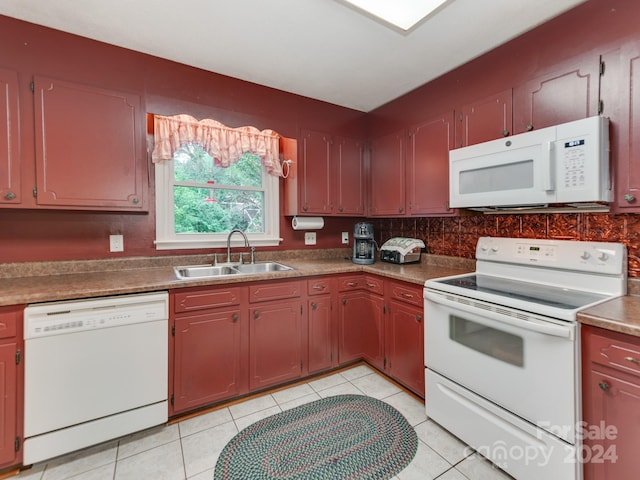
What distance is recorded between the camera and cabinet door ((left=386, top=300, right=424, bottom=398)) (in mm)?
2061

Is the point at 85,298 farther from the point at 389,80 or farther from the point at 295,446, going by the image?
the point at 389,80

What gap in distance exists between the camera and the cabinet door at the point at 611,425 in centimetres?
111

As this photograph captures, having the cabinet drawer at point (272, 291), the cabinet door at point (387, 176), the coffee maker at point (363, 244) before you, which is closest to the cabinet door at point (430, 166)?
the cabinet door at point (387, 176)

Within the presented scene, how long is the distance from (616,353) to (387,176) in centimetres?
203

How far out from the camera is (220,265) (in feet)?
8.09

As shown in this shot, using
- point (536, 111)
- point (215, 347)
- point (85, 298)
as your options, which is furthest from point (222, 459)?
point (536, 111)

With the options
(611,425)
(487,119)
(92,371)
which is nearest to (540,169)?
(487,119)

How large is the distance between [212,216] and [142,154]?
721mm

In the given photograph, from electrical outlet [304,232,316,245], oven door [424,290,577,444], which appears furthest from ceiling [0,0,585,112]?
oven door [424,290,577,444]

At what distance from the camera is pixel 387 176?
2822 millimetres

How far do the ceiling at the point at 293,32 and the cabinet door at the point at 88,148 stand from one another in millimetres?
383

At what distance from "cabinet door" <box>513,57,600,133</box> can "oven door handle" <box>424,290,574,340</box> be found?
3.52 feet

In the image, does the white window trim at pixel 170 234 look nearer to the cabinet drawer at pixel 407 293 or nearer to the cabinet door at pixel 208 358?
the cabinet door at pixel 208 358

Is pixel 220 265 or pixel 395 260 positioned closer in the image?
pixel 220 265
